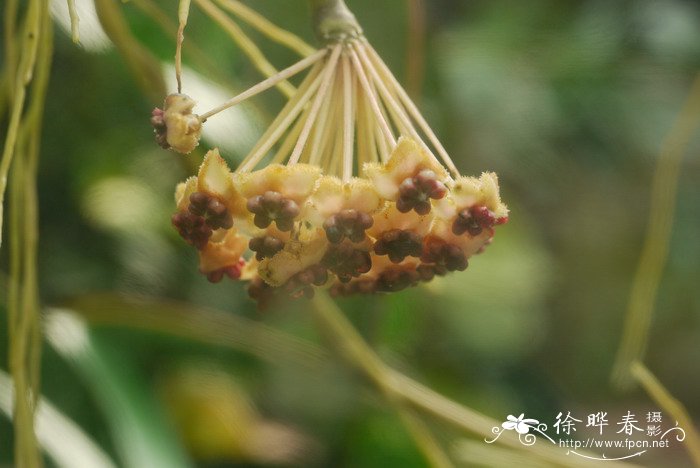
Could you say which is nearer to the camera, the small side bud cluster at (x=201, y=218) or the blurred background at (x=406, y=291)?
the small side bud cluster at (x=201, y=218)

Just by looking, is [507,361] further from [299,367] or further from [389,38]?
[389,38]

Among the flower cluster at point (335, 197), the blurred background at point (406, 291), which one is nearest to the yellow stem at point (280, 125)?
the flower cluster at point (335, 197)

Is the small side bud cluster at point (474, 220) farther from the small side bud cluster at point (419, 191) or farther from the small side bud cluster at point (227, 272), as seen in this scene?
the small side bud cluster at point (227, 272)

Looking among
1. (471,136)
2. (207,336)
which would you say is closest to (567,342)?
(471,136)

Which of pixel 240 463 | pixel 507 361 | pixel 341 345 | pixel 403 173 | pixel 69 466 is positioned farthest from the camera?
pixel 507 361

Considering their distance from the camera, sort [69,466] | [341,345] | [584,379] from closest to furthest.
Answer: [69,466] → [341,345] → [584,379]

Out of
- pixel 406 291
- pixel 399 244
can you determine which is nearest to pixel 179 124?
pixel 399 244

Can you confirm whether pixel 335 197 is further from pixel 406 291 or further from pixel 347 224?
pixel 406 291
